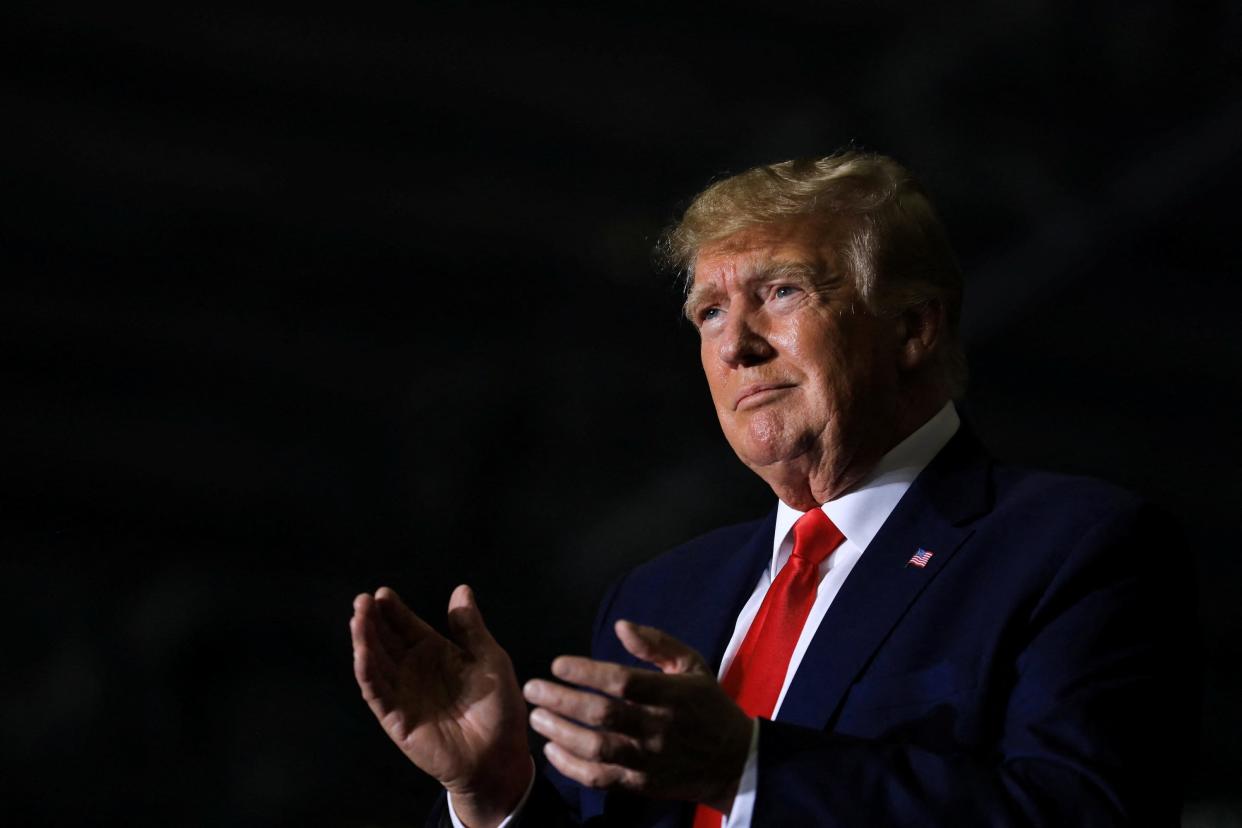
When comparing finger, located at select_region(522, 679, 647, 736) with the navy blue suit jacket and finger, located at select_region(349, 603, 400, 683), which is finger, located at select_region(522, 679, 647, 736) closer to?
the navy blue suit jacket

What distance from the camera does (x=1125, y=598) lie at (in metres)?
1.73

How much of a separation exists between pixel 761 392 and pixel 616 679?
788mm

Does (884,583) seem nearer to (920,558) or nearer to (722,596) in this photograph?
(920,558)

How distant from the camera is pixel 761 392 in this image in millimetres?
2139

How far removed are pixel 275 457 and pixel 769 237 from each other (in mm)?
1141

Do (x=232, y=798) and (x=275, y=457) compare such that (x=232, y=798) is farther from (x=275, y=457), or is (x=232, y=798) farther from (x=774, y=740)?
(x=774, y=740)

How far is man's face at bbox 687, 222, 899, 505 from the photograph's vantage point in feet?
6.93

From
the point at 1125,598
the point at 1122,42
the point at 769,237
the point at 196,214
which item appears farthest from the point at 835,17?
the point at 1125,598

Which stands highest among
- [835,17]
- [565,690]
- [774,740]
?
[835,17]

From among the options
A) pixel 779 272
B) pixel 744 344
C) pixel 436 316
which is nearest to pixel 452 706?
pixel 744 344

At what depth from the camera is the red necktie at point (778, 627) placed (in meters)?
1.91

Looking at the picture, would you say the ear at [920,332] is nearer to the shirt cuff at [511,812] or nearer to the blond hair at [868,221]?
the blond hair at [868,221]

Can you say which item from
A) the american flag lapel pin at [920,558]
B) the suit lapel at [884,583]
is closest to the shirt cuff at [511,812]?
the suit lapel at [884,583]

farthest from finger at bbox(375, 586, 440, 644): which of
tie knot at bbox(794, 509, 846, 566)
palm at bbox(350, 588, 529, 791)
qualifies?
tie knot at bbox(794, 509, 846, 566)
